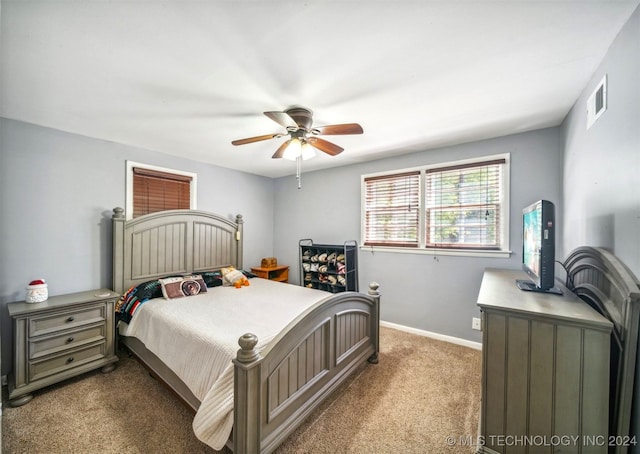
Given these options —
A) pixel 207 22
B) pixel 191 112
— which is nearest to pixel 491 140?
pixel 207 22

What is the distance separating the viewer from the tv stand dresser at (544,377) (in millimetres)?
1180

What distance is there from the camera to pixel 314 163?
3.84 metres

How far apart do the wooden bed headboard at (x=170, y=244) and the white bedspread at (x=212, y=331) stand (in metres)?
0.61

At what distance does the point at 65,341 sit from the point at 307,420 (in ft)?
7.38

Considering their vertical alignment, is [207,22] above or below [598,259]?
above

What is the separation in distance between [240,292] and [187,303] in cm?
60

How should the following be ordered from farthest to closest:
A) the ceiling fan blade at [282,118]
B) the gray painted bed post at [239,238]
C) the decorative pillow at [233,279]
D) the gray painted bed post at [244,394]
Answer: the gray painted bed post at [239,238], the decorative pillow at [233,279], the ceiling fan blade at [282,118], the gray painted bed post at [244,394]

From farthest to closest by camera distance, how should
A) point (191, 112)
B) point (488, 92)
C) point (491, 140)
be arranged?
point (491, 140) → point (191, 112) → point (488, 92)

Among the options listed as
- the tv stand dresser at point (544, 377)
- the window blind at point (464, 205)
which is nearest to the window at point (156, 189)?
the window blind at point (464, 205)

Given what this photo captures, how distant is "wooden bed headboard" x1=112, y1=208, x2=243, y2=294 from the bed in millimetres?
11

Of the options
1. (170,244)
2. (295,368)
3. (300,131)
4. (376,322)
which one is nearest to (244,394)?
(295,368)

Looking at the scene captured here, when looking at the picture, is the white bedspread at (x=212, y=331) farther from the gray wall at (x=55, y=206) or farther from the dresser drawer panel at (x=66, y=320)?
the gray wall at (x=55, y=206)

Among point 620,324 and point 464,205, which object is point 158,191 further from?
point 620,324

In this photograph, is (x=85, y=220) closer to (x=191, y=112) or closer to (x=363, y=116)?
(x=191, y=112)
